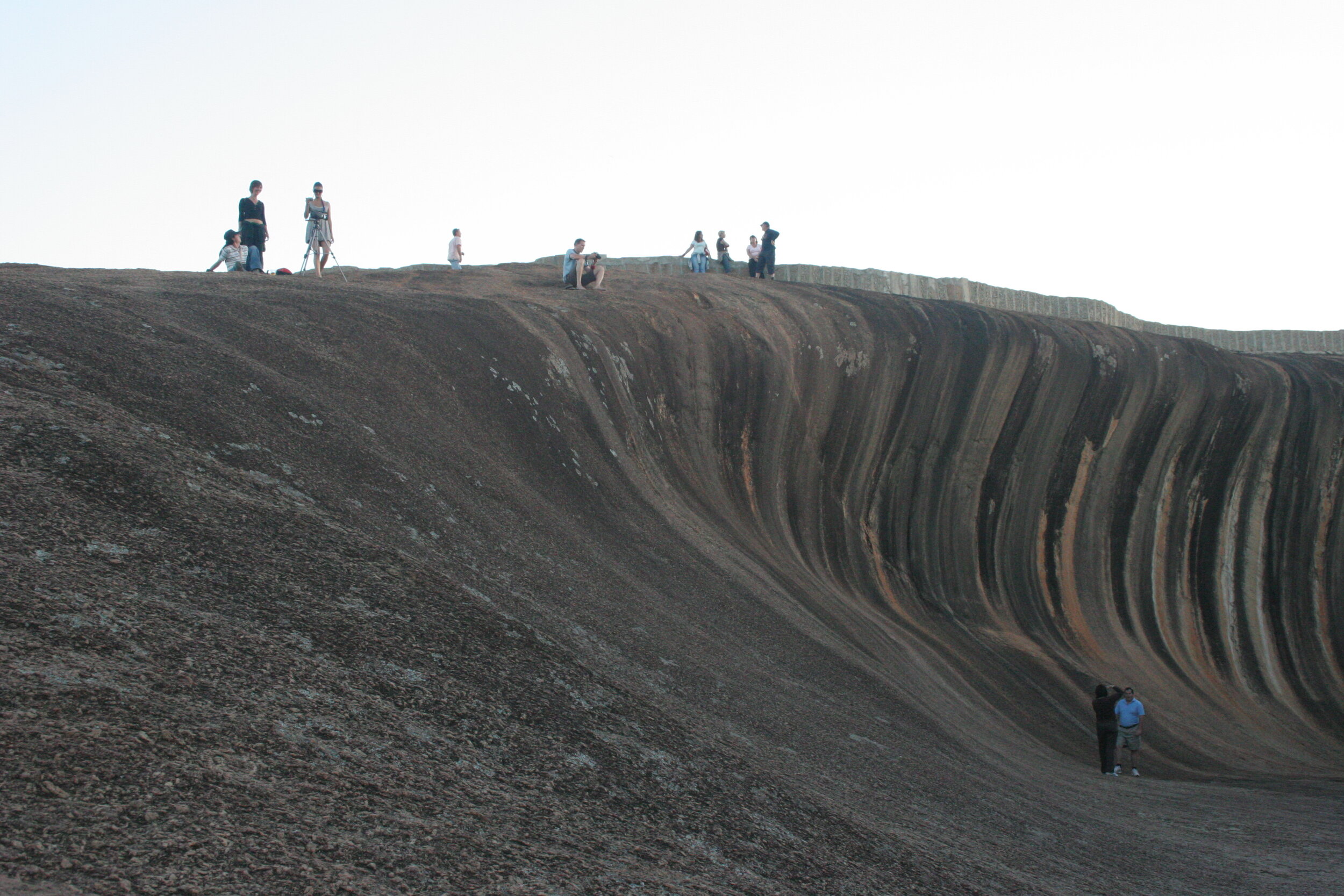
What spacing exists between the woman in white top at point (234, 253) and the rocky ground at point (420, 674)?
3.64 metres

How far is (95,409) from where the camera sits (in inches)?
236

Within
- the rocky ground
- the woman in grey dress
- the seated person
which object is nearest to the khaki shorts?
the rocky ground

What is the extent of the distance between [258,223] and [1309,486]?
18162mm

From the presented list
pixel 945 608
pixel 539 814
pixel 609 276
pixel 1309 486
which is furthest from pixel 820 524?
pixel 539 814

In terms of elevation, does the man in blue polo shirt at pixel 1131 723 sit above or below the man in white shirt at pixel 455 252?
below

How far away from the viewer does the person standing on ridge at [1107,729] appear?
1218 cm

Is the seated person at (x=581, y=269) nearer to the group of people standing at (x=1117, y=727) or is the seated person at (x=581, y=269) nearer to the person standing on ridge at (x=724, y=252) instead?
the person standing on ridge at (x=724, y=252)

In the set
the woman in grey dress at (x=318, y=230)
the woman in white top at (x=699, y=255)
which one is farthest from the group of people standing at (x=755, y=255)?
the woman in grey dress at (x=318, y=230)

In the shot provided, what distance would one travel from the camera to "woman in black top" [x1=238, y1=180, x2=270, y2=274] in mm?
14945

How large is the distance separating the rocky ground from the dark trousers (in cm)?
112

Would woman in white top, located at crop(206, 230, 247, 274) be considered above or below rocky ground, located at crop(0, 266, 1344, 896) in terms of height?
above

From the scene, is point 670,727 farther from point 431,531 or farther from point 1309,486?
point 1309,486

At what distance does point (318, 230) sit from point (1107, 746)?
40.0ft

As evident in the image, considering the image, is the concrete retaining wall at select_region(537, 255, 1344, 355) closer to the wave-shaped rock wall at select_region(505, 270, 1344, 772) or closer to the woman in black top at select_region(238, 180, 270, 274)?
the wave-shaped rock wall at select_region(505, 270, 1344, 772)
